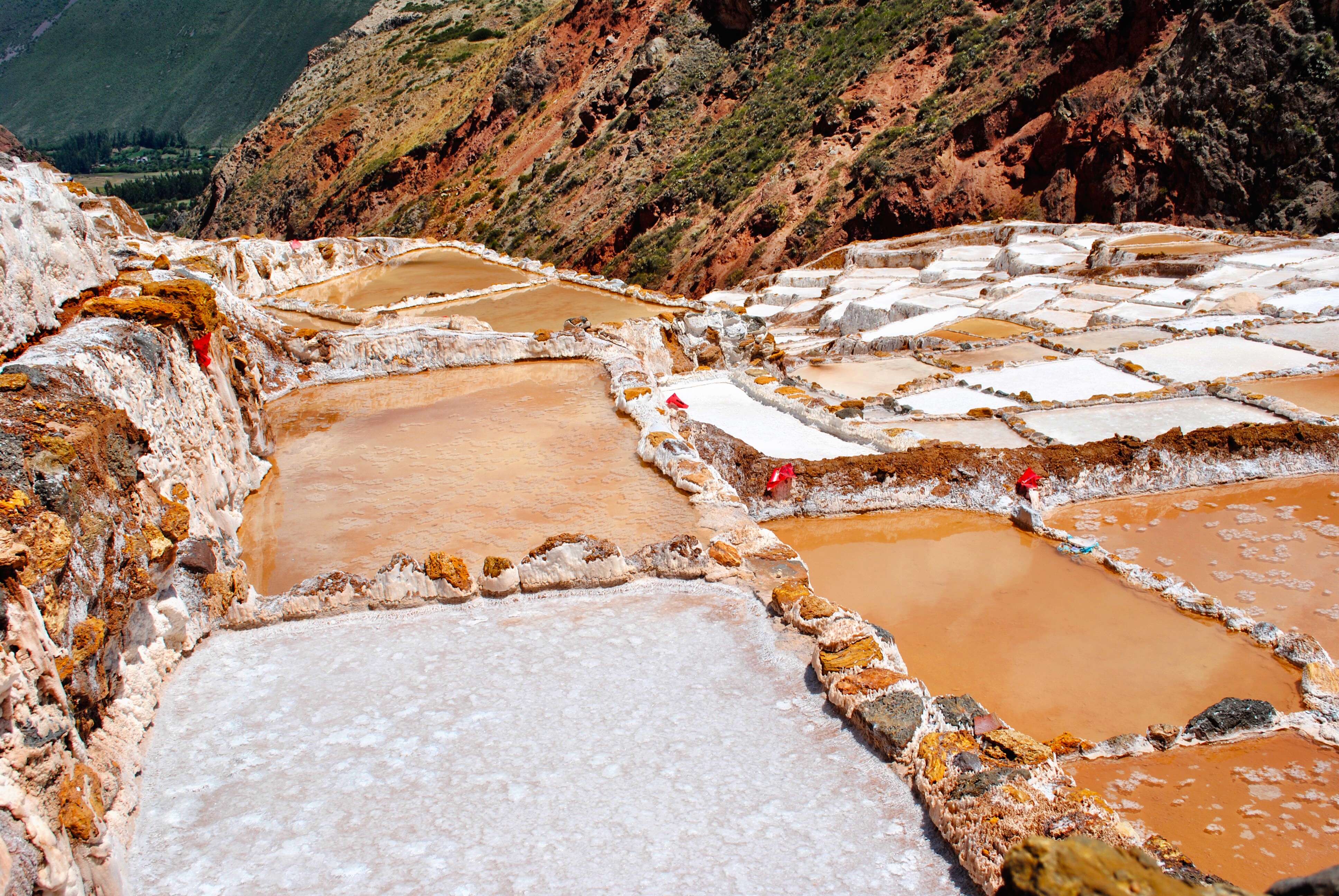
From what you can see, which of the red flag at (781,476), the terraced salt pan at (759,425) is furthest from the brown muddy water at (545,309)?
the red flag at (781,476)

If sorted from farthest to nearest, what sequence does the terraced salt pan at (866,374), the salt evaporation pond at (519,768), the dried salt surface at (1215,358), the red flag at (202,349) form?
the terraced salt pan at (866,374) < the dried salt surface at (1215,358) < the red flag at (202,349) < the salt evaporation pond at (519,768)

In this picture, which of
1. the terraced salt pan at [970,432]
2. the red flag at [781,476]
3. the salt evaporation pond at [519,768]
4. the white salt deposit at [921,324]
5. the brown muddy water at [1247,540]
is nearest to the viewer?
the salt evaporation pond at [519,768]

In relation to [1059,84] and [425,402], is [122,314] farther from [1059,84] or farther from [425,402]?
[1059,84]

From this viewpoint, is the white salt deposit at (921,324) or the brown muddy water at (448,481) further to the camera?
the white salt deposit at (921,324)

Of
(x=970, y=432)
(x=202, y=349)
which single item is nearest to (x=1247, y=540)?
(x=970, y=432)

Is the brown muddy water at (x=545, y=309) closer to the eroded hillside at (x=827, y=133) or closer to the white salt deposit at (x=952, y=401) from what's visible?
the white salt deposit at (x=952, y=401)

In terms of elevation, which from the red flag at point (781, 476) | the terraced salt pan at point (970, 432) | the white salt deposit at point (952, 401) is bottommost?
the white salt deposit at point (952, 401)
